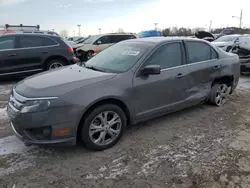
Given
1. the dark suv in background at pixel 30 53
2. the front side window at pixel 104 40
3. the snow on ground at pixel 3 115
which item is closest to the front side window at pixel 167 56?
the snow on ground at pixel 3 115

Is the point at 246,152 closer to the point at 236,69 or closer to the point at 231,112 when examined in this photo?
the point at 231,112

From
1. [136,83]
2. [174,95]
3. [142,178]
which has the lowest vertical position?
[142,178]

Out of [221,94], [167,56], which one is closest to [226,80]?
[221,94]

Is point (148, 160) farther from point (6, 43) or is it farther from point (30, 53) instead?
point (6, 43)

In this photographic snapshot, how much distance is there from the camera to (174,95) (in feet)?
14.4

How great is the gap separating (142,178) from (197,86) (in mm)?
2454

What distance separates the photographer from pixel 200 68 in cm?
481

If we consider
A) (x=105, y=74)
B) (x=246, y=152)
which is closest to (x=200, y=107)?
(x=246, y=152)

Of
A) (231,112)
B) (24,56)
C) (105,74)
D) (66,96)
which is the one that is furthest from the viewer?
(24,56)

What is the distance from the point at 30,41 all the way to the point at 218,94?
6047mm

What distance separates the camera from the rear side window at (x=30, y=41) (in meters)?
8.13

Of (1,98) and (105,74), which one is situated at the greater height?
(105,74)

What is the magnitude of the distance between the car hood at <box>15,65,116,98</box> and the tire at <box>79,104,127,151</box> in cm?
43

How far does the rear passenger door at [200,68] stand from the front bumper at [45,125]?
2378mm
